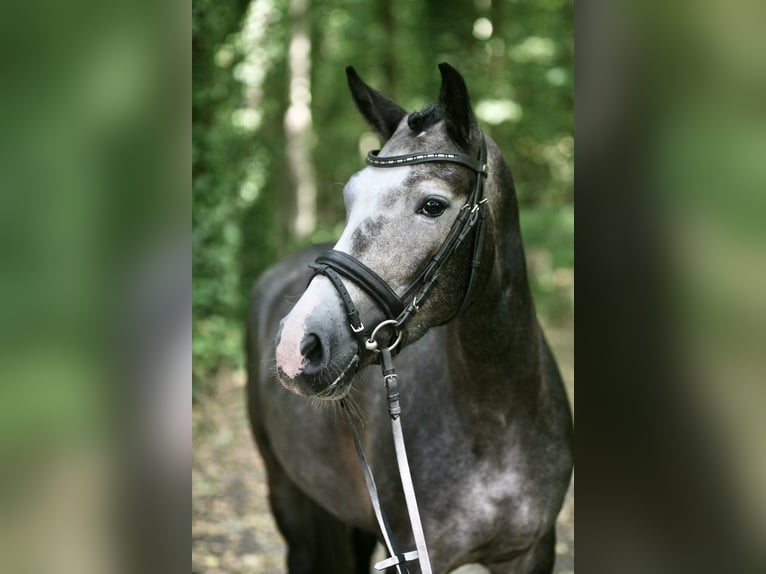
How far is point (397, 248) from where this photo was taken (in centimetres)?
212

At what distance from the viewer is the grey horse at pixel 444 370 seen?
2.10 meters

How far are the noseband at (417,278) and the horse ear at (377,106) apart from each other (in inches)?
11.7

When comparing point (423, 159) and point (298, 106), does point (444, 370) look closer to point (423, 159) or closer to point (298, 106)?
point (423, 159)

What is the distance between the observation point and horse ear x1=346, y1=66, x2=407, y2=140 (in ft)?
8.59

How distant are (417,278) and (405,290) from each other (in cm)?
5

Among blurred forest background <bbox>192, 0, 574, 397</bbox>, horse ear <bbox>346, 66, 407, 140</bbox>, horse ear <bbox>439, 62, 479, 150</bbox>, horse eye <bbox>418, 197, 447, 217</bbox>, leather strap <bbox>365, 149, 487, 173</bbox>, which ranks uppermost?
blurred forest background <bbox>192, 0, 574, 397</bbox>

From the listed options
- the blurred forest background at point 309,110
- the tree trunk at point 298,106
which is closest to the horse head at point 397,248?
the blurred forest background at point 309,110

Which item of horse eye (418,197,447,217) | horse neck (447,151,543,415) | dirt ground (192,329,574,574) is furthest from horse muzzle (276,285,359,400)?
dirt ground (192,329,574,574)

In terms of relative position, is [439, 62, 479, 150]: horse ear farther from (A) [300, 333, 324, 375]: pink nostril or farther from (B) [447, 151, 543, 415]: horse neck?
(A) [300, 333, 324, 375]: pink nostril

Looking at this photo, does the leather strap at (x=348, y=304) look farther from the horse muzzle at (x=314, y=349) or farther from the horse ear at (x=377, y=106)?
the horse ear at (x=377, y=106)
